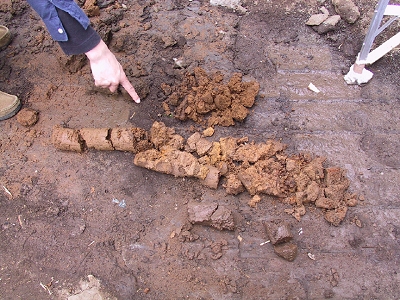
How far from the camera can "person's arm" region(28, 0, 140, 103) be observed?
2.40 meters

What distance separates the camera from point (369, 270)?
2666mm

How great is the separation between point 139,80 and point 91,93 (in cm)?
50

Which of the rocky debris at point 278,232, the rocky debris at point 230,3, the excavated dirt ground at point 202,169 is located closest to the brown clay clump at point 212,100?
the excavated dirt ground at point 202,169

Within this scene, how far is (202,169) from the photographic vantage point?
295cm

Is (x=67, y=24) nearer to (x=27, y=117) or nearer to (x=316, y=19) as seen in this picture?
(x=27, y=117)

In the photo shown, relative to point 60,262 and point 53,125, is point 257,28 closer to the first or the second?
point 53,125

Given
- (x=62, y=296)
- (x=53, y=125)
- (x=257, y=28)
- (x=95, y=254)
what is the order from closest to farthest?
1. (x=62, y=296)
2. (x=95, y=254)
3. (x=53, y=125)
4. (x=257, y=28)

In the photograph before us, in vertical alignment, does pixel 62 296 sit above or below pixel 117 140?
below

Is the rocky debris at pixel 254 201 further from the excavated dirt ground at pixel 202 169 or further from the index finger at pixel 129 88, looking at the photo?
the index finger at pixel 129 88

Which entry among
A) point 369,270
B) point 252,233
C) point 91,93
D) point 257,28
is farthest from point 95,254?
point 257,28

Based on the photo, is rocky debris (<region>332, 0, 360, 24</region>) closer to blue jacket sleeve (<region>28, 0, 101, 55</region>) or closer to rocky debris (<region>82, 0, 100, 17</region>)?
rocky debris (<region>82, 0, 100, 17</region>)

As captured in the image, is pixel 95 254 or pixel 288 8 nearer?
pixel 95 254

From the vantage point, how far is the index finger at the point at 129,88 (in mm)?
2849

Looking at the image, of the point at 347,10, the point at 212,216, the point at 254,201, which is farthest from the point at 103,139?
the point at 347,10
